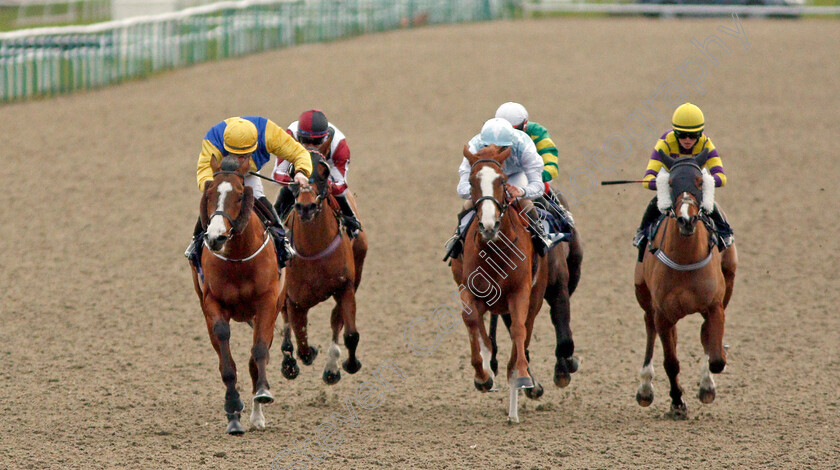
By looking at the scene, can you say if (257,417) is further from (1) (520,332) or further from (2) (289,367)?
(1) (520,332)

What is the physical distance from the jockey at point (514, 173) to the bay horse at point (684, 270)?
35.4 inches

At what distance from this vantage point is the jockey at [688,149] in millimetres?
8164

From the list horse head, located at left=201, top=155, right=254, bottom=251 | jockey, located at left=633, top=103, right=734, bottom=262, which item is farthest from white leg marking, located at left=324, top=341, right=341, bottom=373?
jockey, located at left=633, top=103, right=734, bottom=262

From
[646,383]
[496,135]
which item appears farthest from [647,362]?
[496,135]

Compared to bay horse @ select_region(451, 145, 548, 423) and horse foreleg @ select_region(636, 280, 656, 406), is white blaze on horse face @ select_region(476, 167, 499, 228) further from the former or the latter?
horse foreleg @ select_region(636, 280, 656, 406)

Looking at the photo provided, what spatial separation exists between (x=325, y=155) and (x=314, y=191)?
824mm

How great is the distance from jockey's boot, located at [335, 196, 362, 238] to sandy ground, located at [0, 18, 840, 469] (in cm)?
141

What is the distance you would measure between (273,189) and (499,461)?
9878 mm

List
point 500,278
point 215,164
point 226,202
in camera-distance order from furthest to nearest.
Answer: point 500,278 < point 215,164 < point 226,202

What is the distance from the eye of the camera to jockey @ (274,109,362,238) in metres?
8.66

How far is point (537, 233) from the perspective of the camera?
27.5 feet

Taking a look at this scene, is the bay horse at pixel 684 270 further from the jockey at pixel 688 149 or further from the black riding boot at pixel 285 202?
the black riding boot at pixel 285 202

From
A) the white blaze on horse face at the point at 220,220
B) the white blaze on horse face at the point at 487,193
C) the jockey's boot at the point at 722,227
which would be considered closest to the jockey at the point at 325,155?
the white blaze on horse face at the point at 220,220

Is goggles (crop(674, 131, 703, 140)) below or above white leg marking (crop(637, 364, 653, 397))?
above
